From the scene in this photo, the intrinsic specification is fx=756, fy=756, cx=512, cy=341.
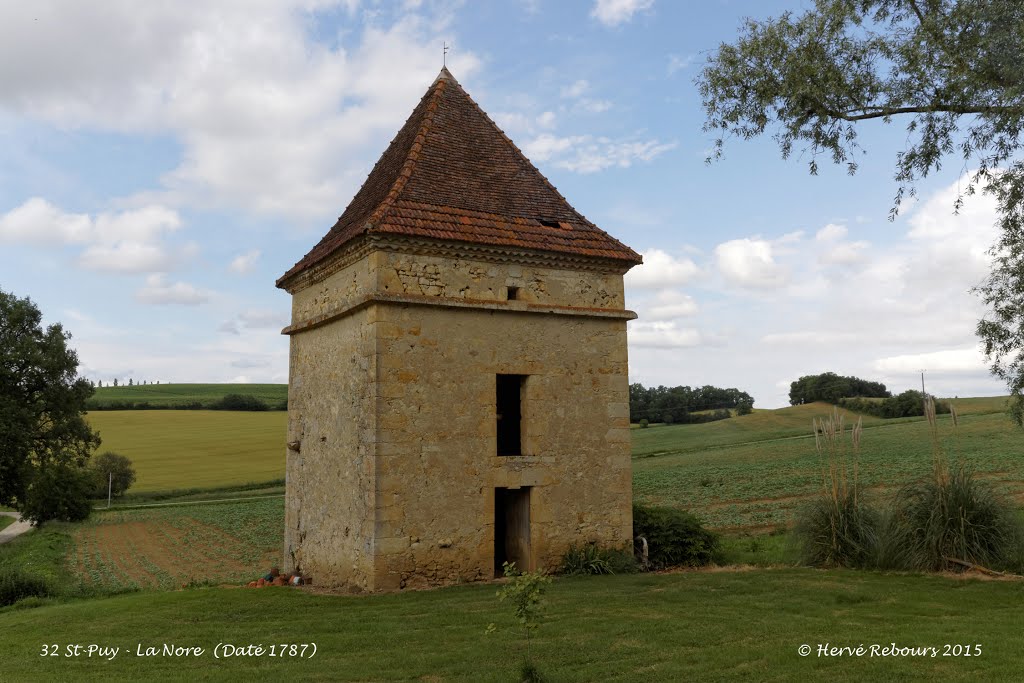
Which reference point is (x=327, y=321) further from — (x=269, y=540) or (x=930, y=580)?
(x=269, y=540)

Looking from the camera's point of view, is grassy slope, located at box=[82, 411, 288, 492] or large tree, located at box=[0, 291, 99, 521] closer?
large tree, located at box=[0, 291, 99, 521]

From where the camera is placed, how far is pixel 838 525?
11.0 m

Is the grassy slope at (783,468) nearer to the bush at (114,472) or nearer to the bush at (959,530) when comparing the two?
the bush at (959,530)

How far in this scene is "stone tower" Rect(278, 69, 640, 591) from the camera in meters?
10.8

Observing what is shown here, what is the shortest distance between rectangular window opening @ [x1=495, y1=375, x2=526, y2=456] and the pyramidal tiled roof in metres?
2.43

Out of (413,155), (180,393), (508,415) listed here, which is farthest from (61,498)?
(180,393)

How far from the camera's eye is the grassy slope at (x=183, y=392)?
233ft

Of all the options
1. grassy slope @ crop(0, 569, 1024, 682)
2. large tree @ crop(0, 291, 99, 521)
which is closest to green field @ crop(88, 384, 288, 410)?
large tree @ crop(0, 291, 99, 521)

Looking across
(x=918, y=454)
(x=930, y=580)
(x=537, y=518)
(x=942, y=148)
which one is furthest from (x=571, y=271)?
(x=918, y=454)

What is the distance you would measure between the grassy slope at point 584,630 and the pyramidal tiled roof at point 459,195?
17.0 ft

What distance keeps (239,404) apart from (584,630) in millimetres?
66287

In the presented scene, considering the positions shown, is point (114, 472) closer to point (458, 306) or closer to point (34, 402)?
point (34, 402)

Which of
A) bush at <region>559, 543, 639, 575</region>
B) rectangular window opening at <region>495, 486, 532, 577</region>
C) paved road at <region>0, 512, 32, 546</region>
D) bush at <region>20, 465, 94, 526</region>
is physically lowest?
paved road at <region>0, 512, 32, 546</region>

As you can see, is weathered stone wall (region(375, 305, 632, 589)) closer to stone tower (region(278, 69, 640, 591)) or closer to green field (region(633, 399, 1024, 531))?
stone tower (region(278, 69, 640, 591))
